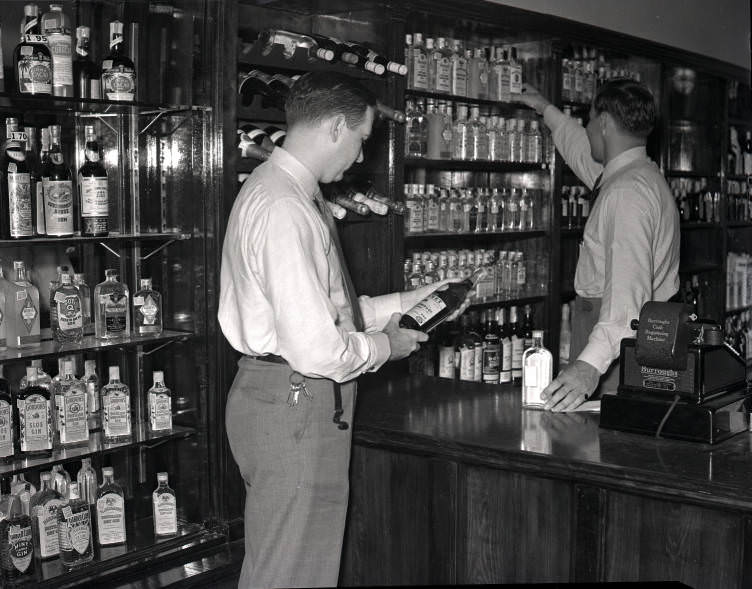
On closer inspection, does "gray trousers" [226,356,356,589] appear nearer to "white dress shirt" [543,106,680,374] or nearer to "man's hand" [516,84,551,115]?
"white dress shirt" [543,106,680,374]

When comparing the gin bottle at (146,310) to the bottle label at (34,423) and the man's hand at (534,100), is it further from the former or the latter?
the man's hand at (534,100)

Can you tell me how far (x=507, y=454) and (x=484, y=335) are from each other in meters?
2.11

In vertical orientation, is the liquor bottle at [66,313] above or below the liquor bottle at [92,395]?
above

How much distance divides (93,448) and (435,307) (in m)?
1.18

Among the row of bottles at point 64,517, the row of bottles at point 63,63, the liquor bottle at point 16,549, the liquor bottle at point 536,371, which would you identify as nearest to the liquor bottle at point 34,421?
the row of bottles at point 64,517

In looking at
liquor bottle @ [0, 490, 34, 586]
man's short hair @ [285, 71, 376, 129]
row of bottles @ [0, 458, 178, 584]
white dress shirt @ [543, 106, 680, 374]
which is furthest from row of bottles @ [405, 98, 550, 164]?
liquor bottle @ [0, 490, 34, 586]

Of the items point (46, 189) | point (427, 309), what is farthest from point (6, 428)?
point (427, 309)

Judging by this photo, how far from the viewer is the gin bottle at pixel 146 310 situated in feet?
10.3

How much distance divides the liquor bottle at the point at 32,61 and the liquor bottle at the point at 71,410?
0.86m

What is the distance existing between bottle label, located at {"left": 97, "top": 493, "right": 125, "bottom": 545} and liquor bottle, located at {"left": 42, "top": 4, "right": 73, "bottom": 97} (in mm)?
1298

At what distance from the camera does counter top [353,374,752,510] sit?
220cm

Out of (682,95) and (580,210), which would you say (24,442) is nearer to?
(580,210)

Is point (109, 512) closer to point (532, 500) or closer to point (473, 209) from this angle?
point (532, 500)

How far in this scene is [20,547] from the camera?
2.71 metres
